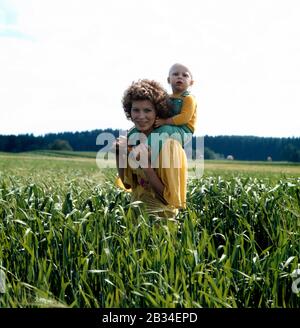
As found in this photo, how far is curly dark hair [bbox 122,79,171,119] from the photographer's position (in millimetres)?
4059

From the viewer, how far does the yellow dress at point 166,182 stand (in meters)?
4.01

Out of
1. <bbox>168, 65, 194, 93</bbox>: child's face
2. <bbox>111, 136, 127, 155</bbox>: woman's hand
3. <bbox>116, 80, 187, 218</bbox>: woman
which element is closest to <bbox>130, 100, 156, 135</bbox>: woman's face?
<bbox>116, 80, 187, 218</bbox>: woman

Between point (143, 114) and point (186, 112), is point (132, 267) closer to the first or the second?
point (143, 114)

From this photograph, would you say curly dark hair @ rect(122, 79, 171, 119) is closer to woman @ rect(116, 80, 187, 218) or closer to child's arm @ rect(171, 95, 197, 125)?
woman @ rect(116, 80, 187, 218)

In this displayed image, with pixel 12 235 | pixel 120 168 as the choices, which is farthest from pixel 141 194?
pixel 12 235

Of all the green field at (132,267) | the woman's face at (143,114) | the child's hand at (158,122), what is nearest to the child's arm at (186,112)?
the child's hand at (158,122)

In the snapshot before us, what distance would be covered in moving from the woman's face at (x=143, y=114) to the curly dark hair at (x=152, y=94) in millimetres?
34

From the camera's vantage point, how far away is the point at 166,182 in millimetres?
4109

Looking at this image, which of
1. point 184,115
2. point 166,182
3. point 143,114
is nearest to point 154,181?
point 166,182

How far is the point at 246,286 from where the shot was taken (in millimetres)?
3234

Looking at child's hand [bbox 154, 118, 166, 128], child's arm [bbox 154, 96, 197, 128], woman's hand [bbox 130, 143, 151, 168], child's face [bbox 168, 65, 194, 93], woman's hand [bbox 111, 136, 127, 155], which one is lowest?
woman's hand [bbox 130, 143, 151, 168]

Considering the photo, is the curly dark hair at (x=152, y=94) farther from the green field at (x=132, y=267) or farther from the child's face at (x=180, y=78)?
the green field at (x=132, y=267)

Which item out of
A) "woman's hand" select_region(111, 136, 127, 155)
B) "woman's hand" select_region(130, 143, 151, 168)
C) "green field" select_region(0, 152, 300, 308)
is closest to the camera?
"green field" select_region(0, 152, 300, 308)
